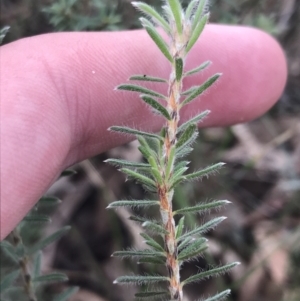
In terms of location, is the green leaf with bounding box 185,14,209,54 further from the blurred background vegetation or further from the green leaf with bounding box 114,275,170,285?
the blurred background vegetation

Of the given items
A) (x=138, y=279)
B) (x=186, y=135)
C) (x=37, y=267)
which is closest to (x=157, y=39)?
(x=186, y=135)

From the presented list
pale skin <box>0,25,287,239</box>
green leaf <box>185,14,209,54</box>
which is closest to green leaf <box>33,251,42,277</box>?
pale skin <box>0,25,287,239</box>

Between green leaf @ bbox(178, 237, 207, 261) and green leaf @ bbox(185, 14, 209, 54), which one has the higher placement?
green leaf @ bbox(185, 14, 209, 54)

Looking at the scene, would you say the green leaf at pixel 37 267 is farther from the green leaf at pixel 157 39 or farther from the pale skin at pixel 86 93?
the green leaf at pixel 157 39

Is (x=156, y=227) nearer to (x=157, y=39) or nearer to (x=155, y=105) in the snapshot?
(x=155, y=105)

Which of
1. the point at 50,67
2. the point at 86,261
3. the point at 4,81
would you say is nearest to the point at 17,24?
the point at 50,67

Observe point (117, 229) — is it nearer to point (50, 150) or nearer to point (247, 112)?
point (247, 112)
